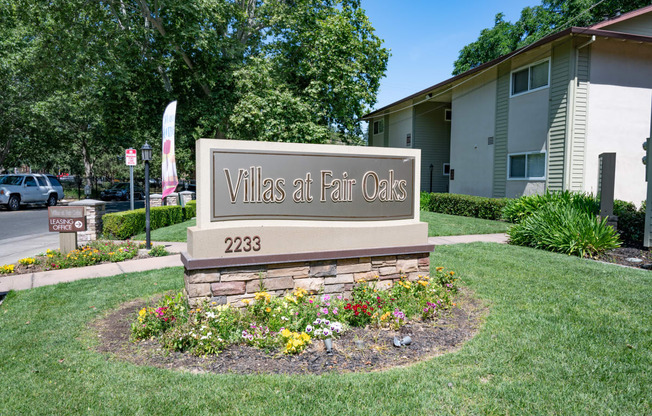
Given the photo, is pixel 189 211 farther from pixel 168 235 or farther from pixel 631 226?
pixel 631 226

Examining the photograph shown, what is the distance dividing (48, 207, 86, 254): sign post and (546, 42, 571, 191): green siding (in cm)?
1294

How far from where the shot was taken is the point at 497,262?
7.16 meters

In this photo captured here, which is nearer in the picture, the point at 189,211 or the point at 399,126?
the point at 189,211

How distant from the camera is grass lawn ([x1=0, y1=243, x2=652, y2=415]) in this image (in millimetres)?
2785

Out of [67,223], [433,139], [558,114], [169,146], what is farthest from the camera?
[433,139]

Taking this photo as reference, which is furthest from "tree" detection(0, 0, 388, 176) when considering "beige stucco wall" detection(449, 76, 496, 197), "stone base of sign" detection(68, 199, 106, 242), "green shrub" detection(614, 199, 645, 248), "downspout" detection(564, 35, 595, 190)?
"green shrub" detection(614, 199, 645, 248)

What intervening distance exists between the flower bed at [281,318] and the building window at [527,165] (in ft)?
33.3

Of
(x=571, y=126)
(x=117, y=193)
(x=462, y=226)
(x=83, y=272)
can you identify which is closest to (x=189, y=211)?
(x=83, y=272)

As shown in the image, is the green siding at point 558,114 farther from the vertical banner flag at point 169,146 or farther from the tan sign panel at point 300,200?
the vertical banner flag at point 169,146

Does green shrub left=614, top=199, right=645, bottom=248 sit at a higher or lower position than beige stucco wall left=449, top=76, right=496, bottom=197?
lower

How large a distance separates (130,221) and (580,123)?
1353cm

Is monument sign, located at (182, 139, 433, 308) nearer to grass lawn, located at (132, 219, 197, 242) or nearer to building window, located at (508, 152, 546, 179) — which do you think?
grass lawn, located at (132, 219, 197, 242)

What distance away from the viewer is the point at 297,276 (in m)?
4.66

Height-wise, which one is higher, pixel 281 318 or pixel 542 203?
pixel 542 203
